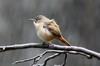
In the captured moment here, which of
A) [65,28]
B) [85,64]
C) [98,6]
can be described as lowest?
[85,64]

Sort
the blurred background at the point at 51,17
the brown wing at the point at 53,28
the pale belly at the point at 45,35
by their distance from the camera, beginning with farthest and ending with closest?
the blurred background at the point at 51,17 < the pale belly at the point at 45,35 < the brown wing at the point at 53,28

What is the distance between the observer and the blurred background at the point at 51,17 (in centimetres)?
751

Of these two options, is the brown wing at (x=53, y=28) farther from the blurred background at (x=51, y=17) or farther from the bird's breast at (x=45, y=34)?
the blurred background at (x=51, y=17)

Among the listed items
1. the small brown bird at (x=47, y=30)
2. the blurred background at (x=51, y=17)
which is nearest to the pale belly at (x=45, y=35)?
the small brown bird at (x=47, y=30)

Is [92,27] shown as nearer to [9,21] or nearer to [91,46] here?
[91,46]

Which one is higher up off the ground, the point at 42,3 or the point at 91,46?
the point at 42,3

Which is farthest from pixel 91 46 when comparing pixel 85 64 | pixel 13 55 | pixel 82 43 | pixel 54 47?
pixel 54 47

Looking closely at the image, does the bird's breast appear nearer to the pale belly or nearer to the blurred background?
the pale belly

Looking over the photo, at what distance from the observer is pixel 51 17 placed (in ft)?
24.7

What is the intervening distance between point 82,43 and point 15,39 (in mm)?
1216

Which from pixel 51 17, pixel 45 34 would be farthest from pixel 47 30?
pixel 51 17

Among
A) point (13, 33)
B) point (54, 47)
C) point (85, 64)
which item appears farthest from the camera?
point (13, 33)

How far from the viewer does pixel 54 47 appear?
193 centimetres

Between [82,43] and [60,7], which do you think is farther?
[60,7]
